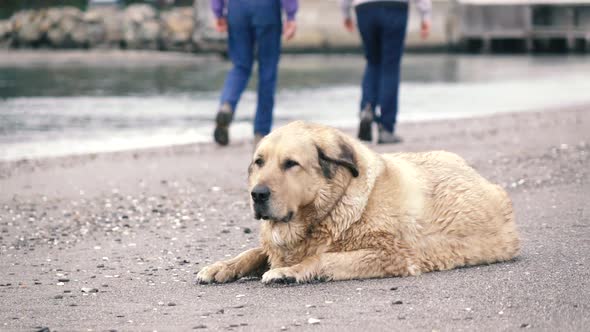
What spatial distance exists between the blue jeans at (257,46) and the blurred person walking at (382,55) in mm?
996

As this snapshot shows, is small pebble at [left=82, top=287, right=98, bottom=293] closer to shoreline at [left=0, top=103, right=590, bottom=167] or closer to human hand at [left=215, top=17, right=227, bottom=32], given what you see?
shoreline at [left=0, top=103, right=590, bottom=167]

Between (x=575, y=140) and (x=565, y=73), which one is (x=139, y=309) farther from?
(x=565, y=73)

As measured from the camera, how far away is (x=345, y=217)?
6.16 metres

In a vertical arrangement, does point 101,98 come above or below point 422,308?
below

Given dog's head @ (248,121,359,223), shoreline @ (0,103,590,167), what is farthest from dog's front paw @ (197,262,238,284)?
shoreline @ (0,103,590,167)

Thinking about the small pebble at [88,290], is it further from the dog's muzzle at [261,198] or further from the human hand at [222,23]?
the human hand at [222,23]

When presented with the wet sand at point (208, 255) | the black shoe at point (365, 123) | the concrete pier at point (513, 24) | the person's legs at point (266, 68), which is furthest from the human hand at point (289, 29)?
the concrete pier at point (513, 24)

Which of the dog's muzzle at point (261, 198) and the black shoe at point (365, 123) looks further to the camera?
the black shoe at point (365, 123)

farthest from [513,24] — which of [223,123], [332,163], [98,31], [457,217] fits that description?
[332,163]

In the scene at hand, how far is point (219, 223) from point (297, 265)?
2.45 meters

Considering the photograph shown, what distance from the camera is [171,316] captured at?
5.52m

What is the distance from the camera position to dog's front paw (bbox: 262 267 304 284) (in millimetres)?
6023

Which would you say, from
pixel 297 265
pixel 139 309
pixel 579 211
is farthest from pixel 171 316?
pixel 579 211

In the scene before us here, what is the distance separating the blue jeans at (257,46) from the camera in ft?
38.5
